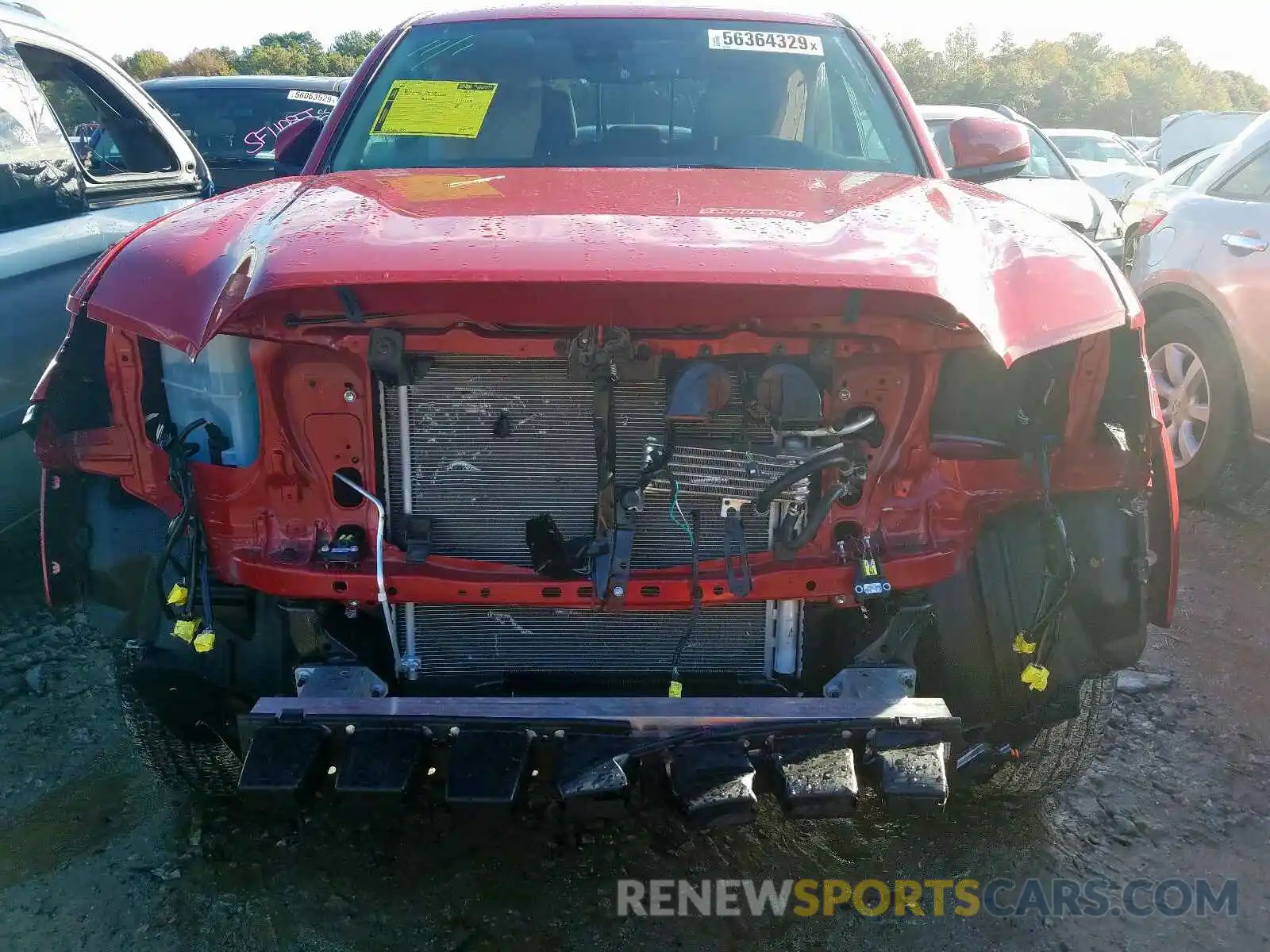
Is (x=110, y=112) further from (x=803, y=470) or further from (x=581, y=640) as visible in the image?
(x=803, y=470)

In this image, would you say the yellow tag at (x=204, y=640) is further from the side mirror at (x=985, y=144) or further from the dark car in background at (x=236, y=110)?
the dark car in background at (x=236, y=110)

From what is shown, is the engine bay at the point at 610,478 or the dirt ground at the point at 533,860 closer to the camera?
the engine bay at the point at 610,478

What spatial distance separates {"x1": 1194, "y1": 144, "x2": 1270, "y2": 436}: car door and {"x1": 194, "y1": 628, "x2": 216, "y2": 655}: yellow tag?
407 centimetres

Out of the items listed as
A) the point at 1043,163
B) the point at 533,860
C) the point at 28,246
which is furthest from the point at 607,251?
the point at 1043,163

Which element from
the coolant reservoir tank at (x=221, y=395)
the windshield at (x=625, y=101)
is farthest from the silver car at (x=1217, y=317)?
the coolant reservoir tank at (x=221, y=395)

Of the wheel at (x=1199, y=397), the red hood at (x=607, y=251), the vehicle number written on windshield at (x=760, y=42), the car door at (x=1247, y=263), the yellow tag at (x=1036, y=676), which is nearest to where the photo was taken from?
the red hood at (x=607, y=251)

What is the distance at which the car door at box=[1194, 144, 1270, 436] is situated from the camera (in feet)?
13.8

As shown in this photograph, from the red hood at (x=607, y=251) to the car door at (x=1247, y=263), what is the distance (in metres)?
2.25

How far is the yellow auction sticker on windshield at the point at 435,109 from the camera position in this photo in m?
3.16

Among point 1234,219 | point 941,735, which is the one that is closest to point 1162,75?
point 1234,219

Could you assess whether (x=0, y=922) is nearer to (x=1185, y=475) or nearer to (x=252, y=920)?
(x=252, y=920)

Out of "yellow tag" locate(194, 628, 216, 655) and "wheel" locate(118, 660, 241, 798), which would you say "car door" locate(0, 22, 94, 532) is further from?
"yellow tag" locate(194, 628, 216, 655)

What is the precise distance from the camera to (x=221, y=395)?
7.14 ft

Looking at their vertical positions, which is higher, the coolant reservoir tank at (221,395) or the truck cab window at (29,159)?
the truck cab window at (29,159)
